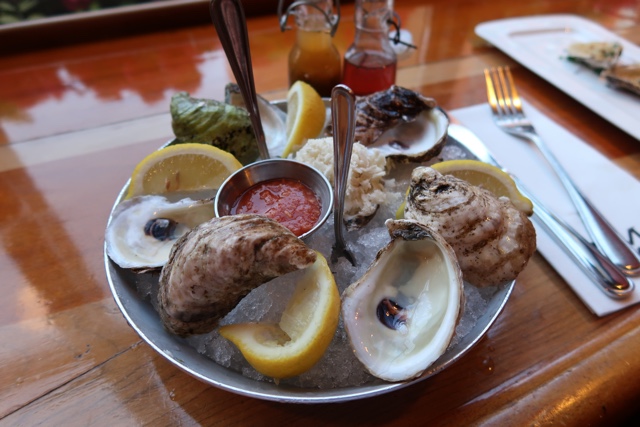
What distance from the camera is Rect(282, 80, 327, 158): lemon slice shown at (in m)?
1.30

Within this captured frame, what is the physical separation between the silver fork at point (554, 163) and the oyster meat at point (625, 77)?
44 centimetres

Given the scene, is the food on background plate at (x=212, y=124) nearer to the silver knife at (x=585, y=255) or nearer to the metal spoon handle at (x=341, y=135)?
the metal spoon handle at (x=341, y=135)

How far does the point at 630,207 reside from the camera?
1.33 metres

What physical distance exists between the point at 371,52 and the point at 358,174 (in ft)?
2.39

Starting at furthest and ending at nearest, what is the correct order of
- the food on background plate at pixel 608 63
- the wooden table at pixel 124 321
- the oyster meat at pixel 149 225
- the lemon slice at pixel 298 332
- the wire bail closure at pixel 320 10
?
the food on background plate at pixel 608 63 → the wire bail closure at pixel 320 10 → the oyster meat at pixel 149 225 → the wooden table at pixel 124 321 → the lemon slice at pixel 298 332

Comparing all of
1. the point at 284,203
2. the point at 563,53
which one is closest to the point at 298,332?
the point at 284,203

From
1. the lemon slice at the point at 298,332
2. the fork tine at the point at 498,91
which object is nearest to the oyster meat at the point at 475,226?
the lemon slice at the point at 298,332

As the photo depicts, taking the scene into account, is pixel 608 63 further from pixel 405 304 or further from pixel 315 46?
pixel 405 304

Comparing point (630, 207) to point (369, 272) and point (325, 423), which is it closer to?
point (369, 272)

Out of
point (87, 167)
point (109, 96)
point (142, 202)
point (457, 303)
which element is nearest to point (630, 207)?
point (457, 303)

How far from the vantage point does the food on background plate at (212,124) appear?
1.29 m

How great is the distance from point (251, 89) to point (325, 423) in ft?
2.85

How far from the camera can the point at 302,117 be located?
1310 millimetres

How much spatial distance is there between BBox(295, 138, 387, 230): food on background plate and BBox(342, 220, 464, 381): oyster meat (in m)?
0.24
